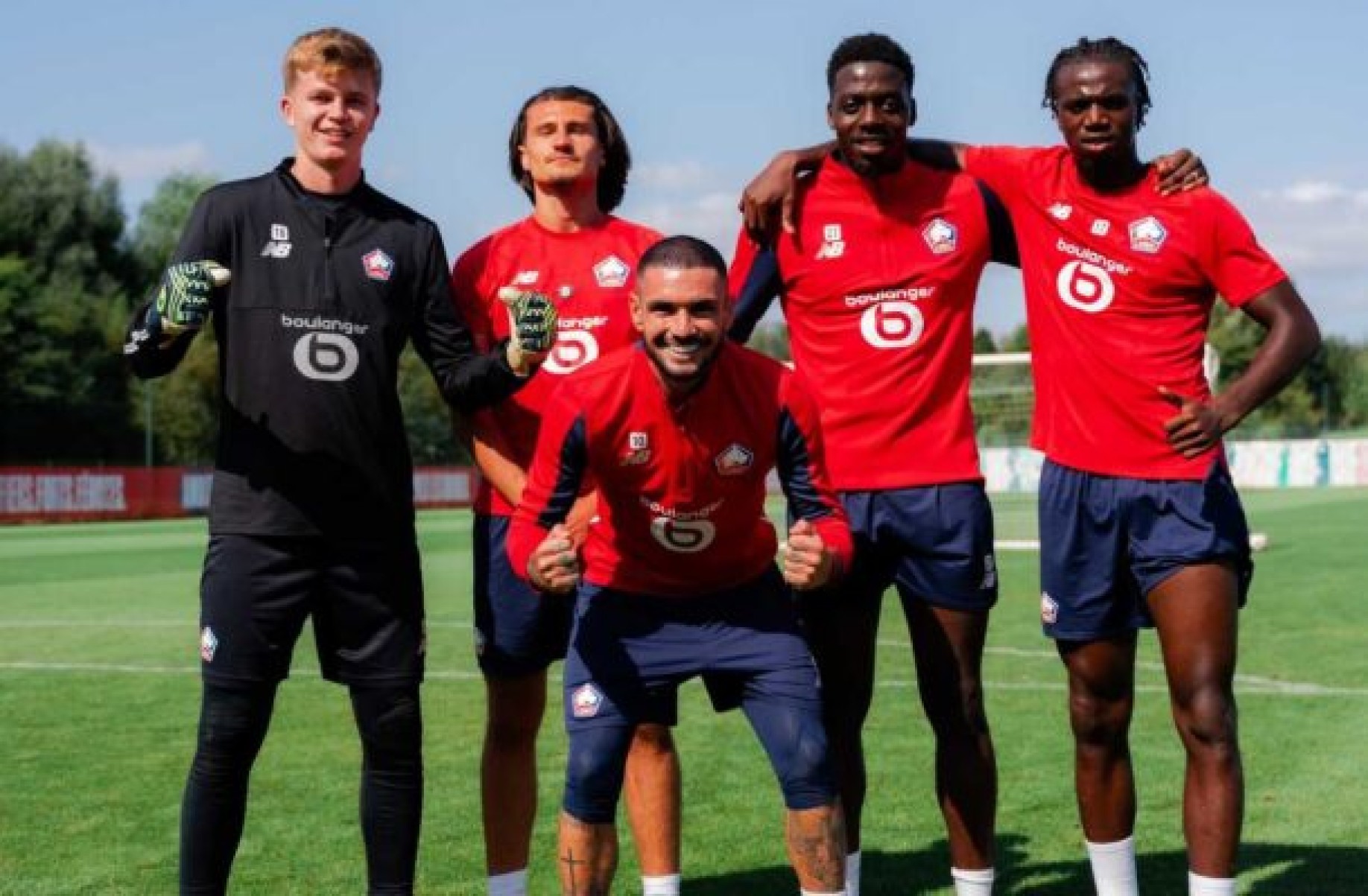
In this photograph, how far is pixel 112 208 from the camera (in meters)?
79.9

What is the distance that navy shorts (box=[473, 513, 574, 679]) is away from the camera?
5.93 metres

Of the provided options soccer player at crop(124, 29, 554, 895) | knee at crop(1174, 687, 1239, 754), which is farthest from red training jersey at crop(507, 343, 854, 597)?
knee at crop(1174, 687, 1239, 754)

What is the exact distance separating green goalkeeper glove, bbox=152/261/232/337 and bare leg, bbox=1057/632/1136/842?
115 inches

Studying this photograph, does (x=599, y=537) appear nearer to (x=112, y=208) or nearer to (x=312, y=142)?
(x=312, y=142)

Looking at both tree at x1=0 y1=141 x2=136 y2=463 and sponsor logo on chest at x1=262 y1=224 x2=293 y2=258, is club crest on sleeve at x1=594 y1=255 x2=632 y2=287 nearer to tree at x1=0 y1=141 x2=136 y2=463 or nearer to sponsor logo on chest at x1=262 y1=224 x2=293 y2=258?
sponsor logo on chest at x1=262 y1=224 x2=293 y2=258

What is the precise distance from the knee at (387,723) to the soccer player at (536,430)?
0.45 meters

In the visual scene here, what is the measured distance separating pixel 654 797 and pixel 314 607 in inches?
50.1

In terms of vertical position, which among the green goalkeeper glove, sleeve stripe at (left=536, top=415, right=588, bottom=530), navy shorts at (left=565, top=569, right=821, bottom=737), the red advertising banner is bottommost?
the red advertising banner

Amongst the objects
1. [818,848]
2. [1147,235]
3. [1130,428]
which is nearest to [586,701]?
[818,848]

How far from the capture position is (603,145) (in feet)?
20.3

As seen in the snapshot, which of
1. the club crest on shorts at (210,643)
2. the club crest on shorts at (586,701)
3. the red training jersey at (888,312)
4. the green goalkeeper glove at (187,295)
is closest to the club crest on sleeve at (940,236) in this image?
the red training jersey at (888,312)

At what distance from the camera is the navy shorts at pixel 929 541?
19.6 feet

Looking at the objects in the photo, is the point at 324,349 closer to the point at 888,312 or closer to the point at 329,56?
the point at 329,56

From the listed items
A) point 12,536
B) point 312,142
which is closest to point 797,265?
point 312,142
